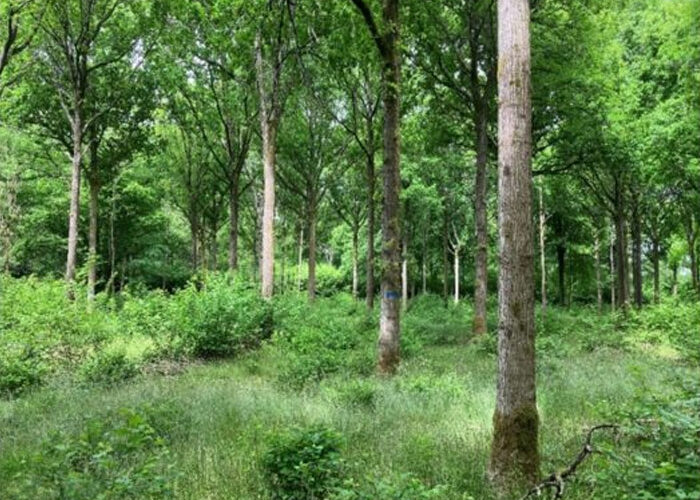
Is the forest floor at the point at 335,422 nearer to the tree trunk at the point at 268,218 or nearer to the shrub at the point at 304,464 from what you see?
the shrub at the point at 304,464

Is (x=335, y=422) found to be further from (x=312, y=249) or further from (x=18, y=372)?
(x=312, y=249)

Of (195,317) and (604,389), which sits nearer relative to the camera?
(604,389)

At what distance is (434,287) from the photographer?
4603 cm

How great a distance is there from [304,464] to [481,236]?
12973 millimetres

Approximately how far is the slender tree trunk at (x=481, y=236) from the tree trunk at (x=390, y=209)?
6.72 m

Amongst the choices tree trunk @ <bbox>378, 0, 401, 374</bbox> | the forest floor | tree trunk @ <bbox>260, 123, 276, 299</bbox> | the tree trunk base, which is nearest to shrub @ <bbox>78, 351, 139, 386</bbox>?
the forest floor

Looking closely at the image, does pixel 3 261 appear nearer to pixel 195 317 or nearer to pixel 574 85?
pixel 195 317

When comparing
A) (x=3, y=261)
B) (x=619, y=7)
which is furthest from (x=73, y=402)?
(x=3, y=261)

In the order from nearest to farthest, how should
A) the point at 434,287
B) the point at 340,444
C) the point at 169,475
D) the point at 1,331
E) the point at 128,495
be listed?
the point at 128,495, the point at 169,475, the point at 340,444, the point at 1,331, the point at 434,287

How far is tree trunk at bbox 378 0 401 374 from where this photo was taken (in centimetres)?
1016

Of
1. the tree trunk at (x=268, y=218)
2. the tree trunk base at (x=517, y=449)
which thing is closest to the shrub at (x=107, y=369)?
the tree trunk at (x=268, y=218)

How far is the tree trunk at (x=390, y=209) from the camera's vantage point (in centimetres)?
1016

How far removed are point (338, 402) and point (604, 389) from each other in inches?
157

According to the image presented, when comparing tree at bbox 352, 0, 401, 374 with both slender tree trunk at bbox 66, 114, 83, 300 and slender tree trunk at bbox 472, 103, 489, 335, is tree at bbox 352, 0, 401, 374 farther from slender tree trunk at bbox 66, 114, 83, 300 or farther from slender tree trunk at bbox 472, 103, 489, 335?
slender tree trunk at bbox 66, 114, 83, 300
